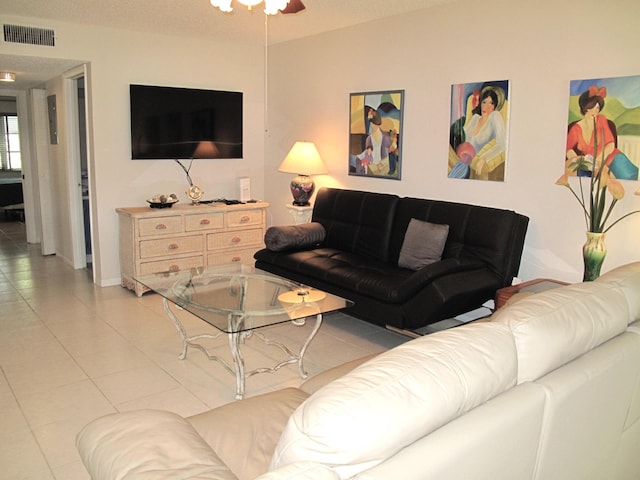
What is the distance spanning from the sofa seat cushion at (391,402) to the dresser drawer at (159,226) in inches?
165

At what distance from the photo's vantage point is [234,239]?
19.1ft

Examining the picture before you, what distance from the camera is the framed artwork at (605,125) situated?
11.0ft

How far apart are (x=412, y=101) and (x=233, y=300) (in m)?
2.35

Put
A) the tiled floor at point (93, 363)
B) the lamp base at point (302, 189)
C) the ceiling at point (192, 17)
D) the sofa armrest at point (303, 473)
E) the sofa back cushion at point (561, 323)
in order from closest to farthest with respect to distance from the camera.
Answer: the sofa armrest at point (303, 473) → the sofa back cushion at point (561, 323) → the tiled floor at point (93, 363) → the ceiling at point (192, 17) → the lamp base at point (302, 189)

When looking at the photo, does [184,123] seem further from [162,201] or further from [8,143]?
[8,143]

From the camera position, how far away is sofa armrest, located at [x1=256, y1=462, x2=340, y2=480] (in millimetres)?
1101

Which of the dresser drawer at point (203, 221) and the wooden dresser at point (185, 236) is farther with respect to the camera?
the dresser drawer at point (203, 221)

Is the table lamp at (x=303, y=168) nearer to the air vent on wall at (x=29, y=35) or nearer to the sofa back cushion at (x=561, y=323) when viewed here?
the air vent on wall at (x=29, y=35)

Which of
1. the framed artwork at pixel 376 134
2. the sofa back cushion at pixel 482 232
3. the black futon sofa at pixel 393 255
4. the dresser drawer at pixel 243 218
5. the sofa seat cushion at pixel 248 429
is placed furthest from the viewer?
the dresser drawer at pixel 243 218

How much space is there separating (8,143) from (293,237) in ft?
32.5

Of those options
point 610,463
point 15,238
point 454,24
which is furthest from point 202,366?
point 15,238

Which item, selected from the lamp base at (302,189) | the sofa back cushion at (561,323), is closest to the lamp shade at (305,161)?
the lamp base at (302,189)

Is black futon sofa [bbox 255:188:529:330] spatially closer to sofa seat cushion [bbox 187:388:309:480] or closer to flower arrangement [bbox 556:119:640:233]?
flower arrangement [bbox 556:119:640:233]

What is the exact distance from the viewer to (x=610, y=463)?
193 centimetres
